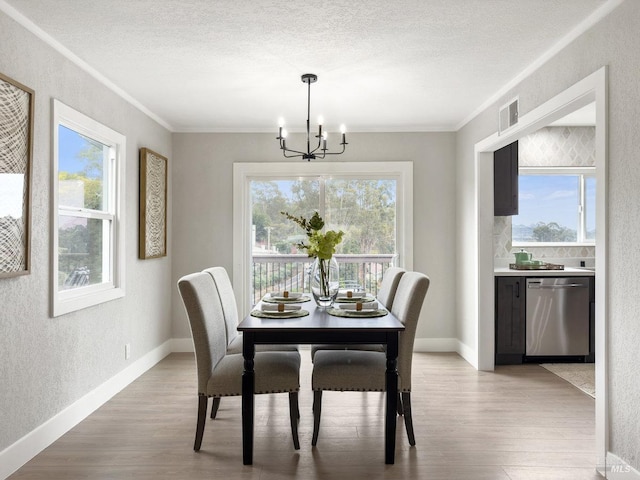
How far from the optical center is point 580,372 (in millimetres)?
4508

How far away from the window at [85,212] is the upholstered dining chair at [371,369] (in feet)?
5.54

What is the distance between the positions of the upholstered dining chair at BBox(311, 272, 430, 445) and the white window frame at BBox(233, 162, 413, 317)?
2.39 m

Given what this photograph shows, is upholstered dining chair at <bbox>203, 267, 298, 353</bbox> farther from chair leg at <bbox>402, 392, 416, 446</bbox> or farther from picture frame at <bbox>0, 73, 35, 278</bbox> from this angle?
picture frame at <bbox>0, 73, 35, 278</bbox>

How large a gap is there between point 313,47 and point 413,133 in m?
2.55

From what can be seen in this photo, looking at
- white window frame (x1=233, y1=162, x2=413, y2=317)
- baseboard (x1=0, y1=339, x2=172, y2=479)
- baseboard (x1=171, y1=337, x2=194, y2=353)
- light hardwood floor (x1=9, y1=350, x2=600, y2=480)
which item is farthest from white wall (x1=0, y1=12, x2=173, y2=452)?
white window frame (x1=233, y1=162, x2=413, y2=317)

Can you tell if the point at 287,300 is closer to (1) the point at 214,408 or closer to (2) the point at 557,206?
(1) the point at 214,408

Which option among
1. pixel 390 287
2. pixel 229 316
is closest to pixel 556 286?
pixel 390 287

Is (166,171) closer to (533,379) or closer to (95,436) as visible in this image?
(95,436)

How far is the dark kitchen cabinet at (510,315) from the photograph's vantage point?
4.73 meters

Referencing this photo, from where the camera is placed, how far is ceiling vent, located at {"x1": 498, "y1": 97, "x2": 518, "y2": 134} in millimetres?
3787

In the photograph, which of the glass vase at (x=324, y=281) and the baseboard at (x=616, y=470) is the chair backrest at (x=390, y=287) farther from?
the baseboard at (x=616, y=470)

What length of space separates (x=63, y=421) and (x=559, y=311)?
4.28 m

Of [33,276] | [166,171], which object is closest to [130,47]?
[33,276]

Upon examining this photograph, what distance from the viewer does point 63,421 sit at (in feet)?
10.2
